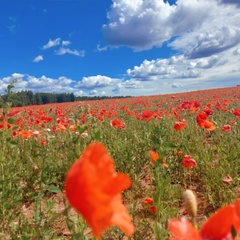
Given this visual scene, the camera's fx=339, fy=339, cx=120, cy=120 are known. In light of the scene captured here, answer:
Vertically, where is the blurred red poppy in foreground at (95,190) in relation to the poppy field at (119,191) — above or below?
above

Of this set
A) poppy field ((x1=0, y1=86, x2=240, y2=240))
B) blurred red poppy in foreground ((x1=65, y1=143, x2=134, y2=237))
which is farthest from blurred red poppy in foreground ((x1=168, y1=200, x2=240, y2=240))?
blurred red poppy in foreground ((x1=65, y1=143, x2=134, y2=237))

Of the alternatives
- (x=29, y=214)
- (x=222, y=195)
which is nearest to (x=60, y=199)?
(x=29, y=214)

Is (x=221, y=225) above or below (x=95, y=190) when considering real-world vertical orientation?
below

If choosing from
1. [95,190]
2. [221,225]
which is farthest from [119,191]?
[221,225]

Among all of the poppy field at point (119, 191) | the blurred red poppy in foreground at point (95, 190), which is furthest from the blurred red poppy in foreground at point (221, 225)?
the blurred red poppy in foreground at point (95, 190)

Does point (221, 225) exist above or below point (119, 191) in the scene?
below

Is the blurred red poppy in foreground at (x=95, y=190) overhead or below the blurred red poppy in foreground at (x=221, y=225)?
overhead

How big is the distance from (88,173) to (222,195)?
2.94m

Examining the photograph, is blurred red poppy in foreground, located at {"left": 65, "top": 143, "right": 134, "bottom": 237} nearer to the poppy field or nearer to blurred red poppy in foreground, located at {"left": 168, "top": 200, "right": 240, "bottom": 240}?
the poppy field

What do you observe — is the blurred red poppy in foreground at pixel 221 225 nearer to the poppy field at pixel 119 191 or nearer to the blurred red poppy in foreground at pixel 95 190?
the poppy field at pixel 119 191

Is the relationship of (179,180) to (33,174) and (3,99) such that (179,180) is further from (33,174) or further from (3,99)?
(3,99)

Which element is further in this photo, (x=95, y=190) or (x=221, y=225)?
(x=221, y=225)

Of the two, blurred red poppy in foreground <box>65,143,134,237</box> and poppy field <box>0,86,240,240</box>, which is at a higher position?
blurred red poppy in foreground <box>65,143,134,237</box>

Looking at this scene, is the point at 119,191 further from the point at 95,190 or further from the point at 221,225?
the point at 221,225
